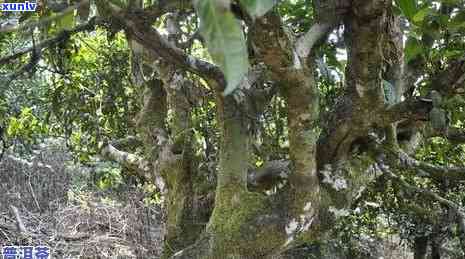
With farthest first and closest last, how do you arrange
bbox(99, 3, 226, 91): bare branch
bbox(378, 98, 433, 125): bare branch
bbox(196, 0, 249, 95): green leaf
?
bbox(378, 98, 433, 125): bare branch < bbox(99, 3, 226, 91): bare branch < bbox(196, 0, 249, 95): green leaf

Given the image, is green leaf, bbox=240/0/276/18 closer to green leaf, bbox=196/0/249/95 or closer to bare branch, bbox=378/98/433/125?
green leaf, bbox=196/0/249/95

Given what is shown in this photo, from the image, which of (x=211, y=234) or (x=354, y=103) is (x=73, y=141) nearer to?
(x=211, y=234)

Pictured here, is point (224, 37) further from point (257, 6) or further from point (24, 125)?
point (24, 125)

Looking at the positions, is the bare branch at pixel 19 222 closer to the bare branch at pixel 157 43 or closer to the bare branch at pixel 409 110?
the bare branch at pixel 157 43

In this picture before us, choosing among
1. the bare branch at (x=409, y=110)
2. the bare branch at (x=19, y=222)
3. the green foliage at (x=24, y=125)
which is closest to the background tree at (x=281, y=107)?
the bare branch at (x=409, y=110)

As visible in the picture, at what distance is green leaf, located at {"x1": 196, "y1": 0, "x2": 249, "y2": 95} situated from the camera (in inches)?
13.9

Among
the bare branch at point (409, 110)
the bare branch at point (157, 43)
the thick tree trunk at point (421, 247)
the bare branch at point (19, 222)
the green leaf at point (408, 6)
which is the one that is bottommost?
the thick tree trunk at point (421, 247)

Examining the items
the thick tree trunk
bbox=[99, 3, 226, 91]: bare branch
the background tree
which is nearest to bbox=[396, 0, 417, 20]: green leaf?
the background tree

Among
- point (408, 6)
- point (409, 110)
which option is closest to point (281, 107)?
point (409, 110)

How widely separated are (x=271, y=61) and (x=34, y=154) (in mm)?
4078

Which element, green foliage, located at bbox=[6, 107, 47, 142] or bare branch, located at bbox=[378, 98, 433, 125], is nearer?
bare branch, located at bbox=[378, 98, 433, 125]

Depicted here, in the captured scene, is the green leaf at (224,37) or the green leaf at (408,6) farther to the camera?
the green leaf at (408,6)

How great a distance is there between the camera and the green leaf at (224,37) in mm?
353

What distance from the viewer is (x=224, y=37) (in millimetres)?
359
